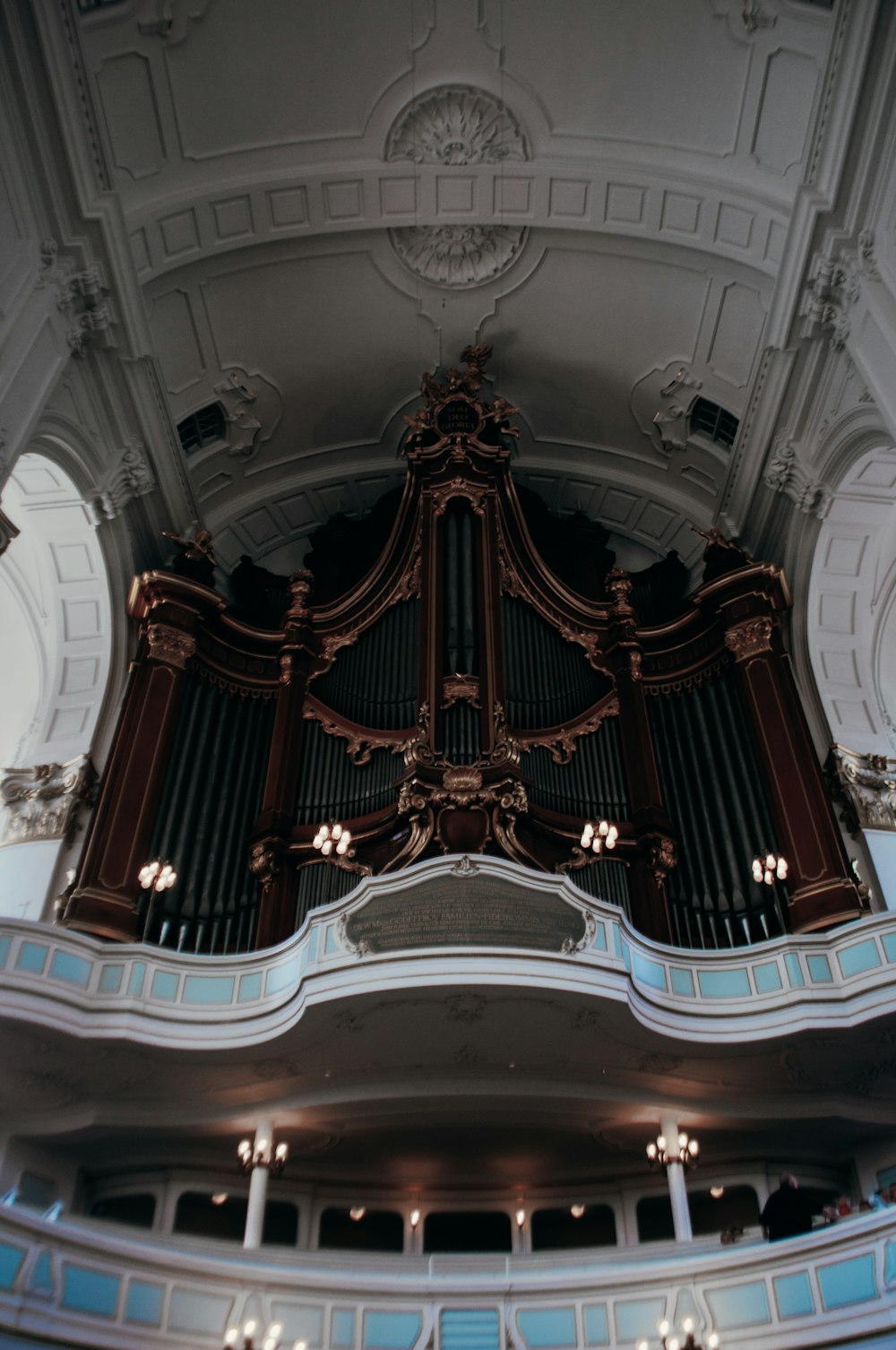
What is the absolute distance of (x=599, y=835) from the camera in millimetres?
12641

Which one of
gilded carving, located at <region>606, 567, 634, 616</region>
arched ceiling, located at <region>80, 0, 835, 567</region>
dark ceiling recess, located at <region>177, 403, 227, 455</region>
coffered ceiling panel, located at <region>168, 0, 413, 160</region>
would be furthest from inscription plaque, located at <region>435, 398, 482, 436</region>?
coffered ceiling panel, located at <region>168, 0, 413, 160</region>

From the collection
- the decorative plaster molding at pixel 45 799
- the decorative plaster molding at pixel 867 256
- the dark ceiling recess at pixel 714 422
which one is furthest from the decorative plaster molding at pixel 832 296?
the decorative plaster molding at pixel 45 799

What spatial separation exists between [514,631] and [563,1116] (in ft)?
21.6

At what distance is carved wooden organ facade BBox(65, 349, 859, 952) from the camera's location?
12648 mm

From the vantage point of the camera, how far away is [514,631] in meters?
15.6

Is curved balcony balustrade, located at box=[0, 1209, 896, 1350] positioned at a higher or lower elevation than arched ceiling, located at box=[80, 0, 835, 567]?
lower

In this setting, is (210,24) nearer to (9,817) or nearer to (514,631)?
(514,631)

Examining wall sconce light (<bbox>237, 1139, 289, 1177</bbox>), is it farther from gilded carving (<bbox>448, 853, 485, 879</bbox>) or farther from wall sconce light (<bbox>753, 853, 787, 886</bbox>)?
wall sconce light (<bbox>753, 853, 787, 886</bbox>)

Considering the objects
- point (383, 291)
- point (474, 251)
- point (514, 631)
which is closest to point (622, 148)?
point (474, 251)

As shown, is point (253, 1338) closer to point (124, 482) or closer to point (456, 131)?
point (124, 482)

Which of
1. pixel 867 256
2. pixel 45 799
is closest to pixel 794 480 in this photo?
pixel 867 256

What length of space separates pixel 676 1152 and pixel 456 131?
12943 millimetres

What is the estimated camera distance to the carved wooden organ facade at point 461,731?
41.5 ft

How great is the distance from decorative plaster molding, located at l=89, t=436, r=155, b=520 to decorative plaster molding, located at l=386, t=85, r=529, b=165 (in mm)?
5343
